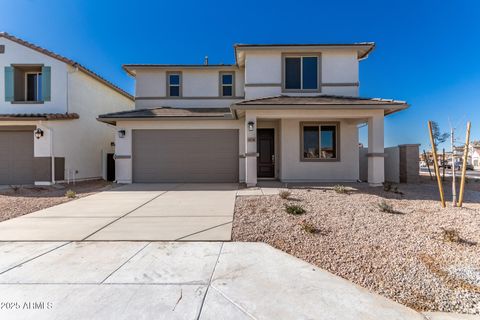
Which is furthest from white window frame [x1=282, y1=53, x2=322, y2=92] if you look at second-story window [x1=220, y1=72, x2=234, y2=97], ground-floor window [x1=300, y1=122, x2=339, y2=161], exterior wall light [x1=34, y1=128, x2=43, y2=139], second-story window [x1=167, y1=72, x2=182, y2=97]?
exterior wall light [x1=34, y1=128, x2=43, y2=139]

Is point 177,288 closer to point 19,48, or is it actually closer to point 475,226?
point 475,226

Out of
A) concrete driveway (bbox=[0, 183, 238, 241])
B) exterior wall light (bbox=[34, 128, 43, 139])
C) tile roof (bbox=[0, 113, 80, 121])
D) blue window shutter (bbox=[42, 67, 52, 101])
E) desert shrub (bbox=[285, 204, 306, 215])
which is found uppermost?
blue window shutter (bbox=[42, 67, 52, 101])

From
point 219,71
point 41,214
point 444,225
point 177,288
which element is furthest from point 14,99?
point 444,225

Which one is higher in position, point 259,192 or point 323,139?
point 323,139

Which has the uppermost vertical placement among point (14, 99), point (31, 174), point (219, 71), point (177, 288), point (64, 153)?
point (219, 71)

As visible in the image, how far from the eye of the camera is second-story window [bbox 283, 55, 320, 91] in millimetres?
10812

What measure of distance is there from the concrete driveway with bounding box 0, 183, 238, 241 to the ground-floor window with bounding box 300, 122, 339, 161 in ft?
14.7

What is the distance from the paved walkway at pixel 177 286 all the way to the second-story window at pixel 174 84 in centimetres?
986

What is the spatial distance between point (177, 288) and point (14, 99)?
13532 mm

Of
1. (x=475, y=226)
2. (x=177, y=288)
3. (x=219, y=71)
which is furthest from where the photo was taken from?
(x=219, y=71)

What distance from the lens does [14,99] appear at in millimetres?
11109

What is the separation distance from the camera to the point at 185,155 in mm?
11008

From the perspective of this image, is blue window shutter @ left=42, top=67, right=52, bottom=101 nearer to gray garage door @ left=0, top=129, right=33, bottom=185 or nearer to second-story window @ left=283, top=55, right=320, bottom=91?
gray garage door @ left=0, top=129, right=33, bottom=185

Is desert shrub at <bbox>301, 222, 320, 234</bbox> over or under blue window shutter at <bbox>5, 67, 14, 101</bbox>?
under
